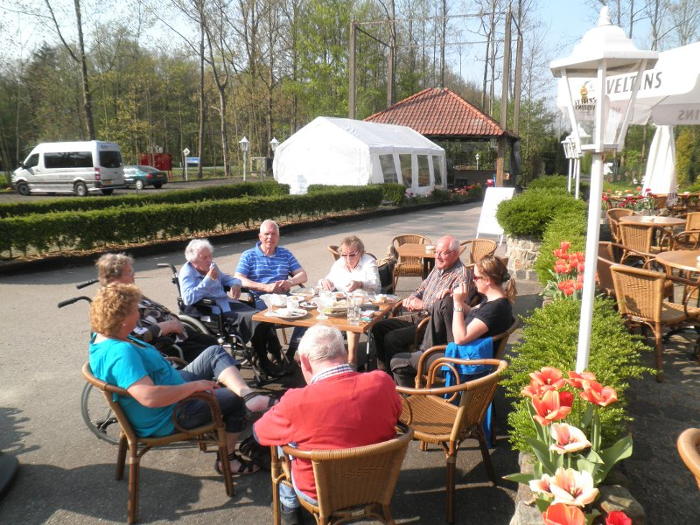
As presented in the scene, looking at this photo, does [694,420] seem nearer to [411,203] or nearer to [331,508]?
[331,508]

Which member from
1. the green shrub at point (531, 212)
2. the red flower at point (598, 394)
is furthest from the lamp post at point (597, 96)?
the green shrub at point (531, 212)

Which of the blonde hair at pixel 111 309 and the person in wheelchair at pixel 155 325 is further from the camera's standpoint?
the person in wheelchair at pixel 155 325

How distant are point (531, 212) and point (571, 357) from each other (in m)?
5.43

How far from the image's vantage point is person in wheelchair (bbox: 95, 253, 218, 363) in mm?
3770

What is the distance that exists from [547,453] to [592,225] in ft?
3.21

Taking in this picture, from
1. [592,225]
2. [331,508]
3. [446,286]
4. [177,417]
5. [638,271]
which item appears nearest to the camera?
[331,508]

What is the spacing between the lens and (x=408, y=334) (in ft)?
14.0

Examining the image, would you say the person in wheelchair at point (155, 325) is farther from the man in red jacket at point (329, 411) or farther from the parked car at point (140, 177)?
the parked car at point (140, 177)

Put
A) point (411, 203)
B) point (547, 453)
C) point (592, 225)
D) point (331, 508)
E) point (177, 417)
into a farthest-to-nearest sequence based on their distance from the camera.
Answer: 1. point (411, 203)
2. point (177, 417)
3. point (592, 225)
4. point (331, 508)
5. point (547, 453)

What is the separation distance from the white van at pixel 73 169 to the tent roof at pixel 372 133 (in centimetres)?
848

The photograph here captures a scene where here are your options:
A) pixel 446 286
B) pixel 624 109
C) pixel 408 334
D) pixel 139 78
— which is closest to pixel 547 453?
pixel 624 109

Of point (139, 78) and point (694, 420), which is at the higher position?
point (139, 78)

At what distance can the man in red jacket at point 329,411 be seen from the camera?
212 centimetres

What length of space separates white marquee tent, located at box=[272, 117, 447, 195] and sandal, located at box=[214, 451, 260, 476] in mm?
17056
